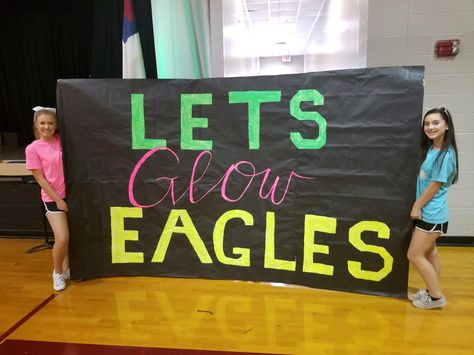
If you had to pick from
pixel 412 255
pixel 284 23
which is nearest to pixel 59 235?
pixel 412 255

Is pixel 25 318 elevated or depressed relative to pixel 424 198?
depressed

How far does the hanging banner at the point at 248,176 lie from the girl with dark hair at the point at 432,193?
70 mm

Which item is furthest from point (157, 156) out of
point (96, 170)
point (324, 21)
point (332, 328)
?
point (324, 21)

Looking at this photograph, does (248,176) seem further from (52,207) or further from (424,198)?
(52,207)

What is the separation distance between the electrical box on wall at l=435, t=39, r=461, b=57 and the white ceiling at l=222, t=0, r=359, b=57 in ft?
2.55

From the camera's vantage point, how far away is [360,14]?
3137 millimetres

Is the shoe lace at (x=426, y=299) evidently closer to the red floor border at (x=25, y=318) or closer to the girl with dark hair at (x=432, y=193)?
the girl with dark hair at (x=432, y=193)

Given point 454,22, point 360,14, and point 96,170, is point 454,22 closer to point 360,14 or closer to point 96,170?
point 360,14

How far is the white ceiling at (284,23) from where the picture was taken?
3.84 metres

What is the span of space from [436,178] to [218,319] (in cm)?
150

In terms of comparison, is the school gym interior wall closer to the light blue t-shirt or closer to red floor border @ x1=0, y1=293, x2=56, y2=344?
the light blue t-shirt

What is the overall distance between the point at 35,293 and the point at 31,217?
1.42m

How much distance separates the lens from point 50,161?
2436 mm

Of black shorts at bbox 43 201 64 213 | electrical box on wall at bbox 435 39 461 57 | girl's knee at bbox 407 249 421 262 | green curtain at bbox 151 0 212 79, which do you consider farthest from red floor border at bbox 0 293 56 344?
electrical box on wall at bbox 435 39 461 57
